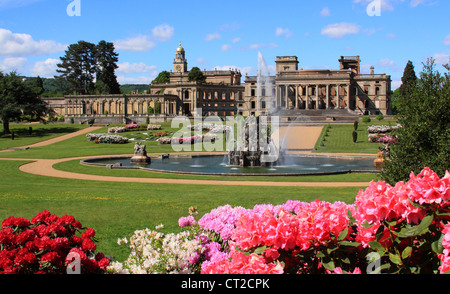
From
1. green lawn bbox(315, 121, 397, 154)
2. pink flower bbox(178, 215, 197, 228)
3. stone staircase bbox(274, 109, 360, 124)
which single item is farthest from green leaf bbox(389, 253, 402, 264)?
stone staircase bbox(274, 109, 360, 124)

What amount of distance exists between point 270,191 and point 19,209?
Result: 33.8 feet

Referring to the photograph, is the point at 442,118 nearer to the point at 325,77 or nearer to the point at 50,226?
the point at 50,226

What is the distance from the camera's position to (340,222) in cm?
529

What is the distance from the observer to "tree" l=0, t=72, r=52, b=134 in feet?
238

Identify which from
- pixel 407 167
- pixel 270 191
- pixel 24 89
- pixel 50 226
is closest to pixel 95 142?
pixel 24 89

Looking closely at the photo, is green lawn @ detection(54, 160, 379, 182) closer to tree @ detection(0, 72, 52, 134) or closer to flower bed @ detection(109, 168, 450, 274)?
flower bed @ detection(109, 168, 450, 274)

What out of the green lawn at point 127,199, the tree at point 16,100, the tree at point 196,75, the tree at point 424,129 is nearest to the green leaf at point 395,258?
the green lawn at point 127,199

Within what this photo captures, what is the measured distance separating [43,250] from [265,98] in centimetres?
11827

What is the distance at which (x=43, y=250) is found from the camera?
6531mm

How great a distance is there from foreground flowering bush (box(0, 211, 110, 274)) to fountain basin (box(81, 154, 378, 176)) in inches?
851

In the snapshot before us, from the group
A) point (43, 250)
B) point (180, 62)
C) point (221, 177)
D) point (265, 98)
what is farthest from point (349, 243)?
point (180, 62)

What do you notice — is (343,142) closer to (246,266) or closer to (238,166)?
(238,166)

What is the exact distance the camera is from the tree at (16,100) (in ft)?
238

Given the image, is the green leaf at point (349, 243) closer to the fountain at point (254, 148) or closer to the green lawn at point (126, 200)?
the green lawn at point (126, 200)
